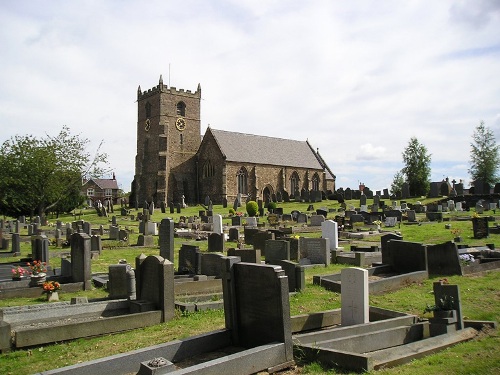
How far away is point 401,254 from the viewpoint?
39.0ft

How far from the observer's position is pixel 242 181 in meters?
56.3

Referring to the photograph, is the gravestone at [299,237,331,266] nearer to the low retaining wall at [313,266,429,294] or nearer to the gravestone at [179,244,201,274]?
the low retaining wall at [313,266,429,294]

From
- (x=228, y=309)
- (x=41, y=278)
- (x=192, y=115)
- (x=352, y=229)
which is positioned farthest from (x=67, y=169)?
(x=228, y=309)

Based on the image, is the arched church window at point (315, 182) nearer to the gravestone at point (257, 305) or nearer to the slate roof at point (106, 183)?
the slate roof at point (106, 183)

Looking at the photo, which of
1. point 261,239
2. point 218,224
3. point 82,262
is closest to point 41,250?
point 82,262

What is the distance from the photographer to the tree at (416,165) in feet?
177

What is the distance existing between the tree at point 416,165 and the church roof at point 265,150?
11707mm

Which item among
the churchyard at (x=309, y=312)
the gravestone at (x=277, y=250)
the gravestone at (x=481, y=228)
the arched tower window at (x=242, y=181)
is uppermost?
the arched tower window at (x=242, y=181)

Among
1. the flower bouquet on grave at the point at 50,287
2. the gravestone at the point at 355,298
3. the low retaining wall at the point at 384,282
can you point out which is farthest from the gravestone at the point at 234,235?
the gravestone at the point at 355,298

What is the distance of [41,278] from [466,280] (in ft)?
32.0

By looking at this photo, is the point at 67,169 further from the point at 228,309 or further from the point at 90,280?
the point at 228,309

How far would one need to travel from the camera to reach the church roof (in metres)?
56.9

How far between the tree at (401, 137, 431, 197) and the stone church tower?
86.4ft

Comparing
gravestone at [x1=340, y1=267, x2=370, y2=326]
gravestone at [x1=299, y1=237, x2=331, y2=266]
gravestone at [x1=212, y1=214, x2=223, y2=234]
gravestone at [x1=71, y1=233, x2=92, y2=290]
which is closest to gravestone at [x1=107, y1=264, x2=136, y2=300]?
gravestone at [x1=71, y1=233, x2=92, y2=290]
